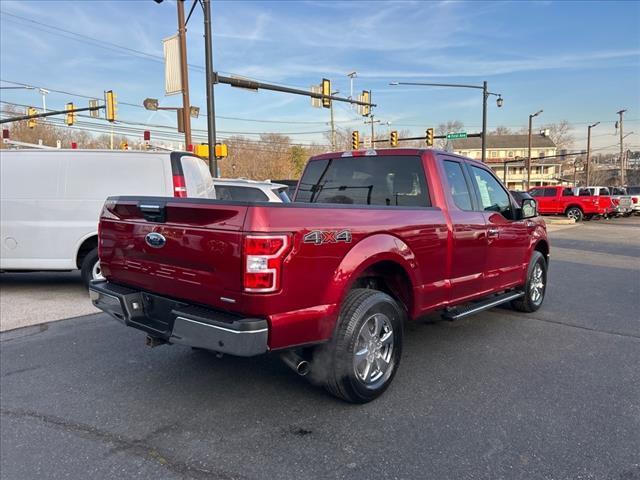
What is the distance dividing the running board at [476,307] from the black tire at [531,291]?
0.46 metres

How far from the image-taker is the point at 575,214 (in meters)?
26.7

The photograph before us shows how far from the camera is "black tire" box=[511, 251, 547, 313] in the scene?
19.3 feet

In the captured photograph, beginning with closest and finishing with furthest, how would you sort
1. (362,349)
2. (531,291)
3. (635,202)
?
(362,349) → (531,291) → (635,202)

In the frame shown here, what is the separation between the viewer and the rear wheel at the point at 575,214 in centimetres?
2644

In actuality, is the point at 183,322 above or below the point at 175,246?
below

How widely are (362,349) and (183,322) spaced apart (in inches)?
51.2

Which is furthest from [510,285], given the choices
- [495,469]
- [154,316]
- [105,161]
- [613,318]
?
[105,161]

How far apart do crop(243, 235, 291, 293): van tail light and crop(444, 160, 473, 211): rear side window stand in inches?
93.7

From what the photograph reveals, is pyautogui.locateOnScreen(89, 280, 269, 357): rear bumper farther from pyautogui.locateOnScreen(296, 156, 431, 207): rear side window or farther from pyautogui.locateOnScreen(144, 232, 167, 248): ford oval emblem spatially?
pyautogui.locateOnScreen(296, 156, 431, 207): rear side window

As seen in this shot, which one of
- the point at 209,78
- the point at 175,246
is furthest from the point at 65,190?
the point at 209,78

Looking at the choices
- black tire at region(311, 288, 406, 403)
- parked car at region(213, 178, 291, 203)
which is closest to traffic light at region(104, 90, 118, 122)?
parked car at region(213, 178, 291, 203)

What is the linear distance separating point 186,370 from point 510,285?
3.73 m

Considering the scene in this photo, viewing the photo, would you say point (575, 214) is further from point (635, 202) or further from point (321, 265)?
point (321, 265)

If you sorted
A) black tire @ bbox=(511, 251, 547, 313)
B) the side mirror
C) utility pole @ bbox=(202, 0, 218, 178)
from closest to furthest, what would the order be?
1. the side mirror
2. black tire @ bbox=(511, 251, 547, 313)
3. utility pole @ bbox=(202, 0, 218, 178)
